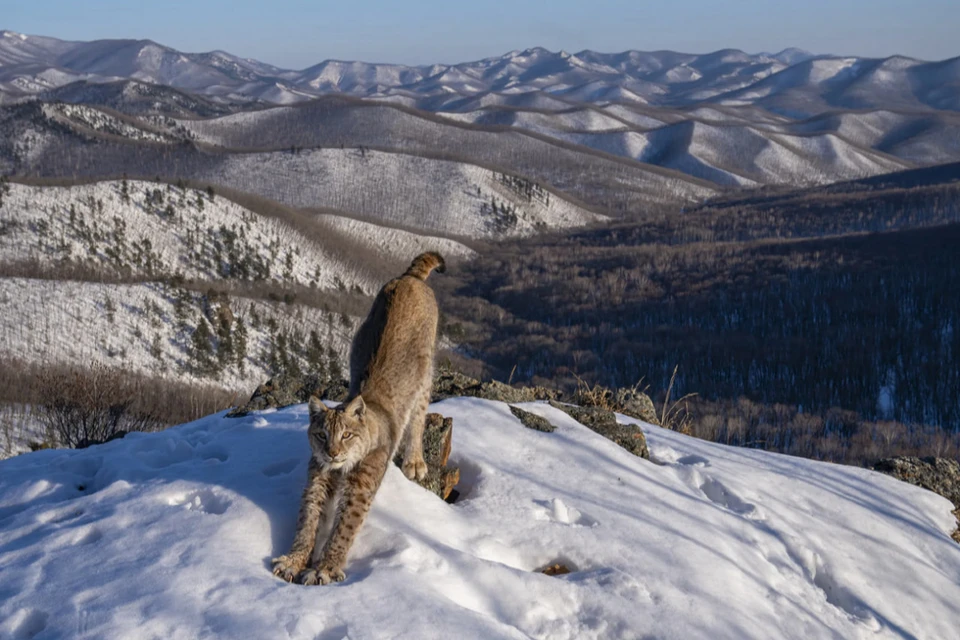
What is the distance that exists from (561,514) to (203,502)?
10.6 ft

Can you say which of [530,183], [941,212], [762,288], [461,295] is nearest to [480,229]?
[530,183]

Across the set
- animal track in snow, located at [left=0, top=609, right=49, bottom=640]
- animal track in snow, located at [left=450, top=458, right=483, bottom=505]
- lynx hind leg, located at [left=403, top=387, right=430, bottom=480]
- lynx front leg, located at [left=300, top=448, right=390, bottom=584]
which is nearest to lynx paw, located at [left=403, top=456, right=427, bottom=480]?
lynx hind leg, located at [left=403, top=387, right=430, bottom=480]

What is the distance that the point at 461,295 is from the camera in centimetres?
8112

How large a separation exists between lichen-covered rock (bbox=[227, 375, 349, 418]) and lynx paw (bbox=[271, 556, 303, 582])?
14.0ft

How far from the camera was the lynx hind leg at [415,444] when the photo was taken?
7.46 metres

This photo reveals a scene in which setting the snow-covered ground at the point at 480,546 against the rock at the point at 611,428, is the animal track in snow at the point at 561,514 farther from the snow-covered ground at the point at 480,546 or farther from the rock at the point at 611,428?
the rock at the point at 611,428

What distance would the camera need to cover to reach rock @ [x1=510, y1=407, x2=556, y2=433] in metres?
9.17

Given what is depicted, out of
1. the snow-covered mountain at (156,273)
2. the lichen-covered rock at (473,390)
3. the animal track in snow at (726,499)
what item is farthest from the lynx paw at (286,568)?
the snow-covered mountain at (156,273)

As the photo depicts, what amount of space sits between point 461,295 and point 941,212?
69016mm

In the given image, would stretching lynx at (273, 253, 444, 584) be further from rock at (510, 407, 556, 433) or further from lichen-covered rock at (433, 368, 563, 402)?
lichen-covered rock at (433, 368, 563, 402)

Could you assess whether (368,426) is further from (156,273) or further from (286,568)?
(156,273)

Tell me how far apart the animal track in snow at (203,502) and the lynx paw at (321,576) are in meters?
1.15

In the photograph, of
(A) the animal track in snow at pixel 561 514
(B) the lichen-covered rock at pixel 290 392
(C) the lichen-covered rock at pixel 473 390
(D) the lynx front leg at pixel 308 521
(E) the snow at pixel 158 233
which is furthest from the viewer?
(E) the snow at pixel 158 233

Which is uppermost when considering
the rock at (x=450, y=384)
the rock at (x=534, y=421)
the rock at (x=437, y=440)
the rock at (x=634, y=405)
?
the rock at (x=437, y=440)
